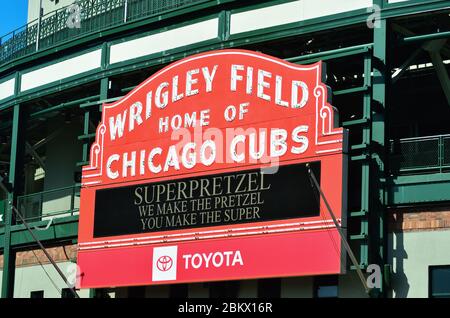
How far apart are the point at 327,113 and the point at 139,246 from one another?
6.23 metres

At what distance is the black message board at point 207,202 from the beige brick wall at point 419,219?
5.46ft

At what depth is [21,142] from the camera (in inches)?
1163

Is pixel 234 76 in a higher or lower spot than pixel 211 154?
higher

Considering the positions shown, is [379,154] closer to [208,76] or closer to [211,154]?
[211,154]

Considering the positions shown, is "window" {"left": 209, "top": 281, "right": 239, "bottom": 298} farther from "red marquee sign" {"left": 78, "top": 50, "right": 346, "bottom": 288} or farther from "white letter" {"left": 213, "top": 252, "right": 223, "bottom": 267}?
"white letter" {"left": 213, "top": 252, "right": 223, "bottom": 267}

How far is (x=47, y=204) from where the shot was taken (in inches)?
1270

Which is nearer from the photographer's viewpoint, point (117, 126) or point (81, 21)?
point (117, 126)

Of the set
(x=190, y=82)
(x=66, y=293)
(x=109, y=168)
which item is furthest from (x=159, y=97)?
(x=66, y=293)

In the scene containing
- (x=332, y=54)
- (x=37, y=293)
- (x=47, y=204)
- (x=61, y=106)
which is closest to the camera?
(x=332, y=54)

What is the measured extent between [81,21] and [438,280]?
13.9 meters

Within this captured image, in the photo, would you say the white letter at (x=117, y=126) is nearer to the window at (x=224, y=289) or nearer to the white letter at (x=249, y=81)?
the white letter at (x=249, y=81)

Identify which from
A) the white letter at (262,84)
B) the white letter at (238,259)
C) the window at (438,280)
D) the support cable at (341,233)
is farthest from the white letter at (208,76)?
the window at (438,280)

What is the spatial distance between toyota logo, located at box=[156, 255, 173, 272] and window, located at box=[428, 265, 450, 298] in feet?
21.2
